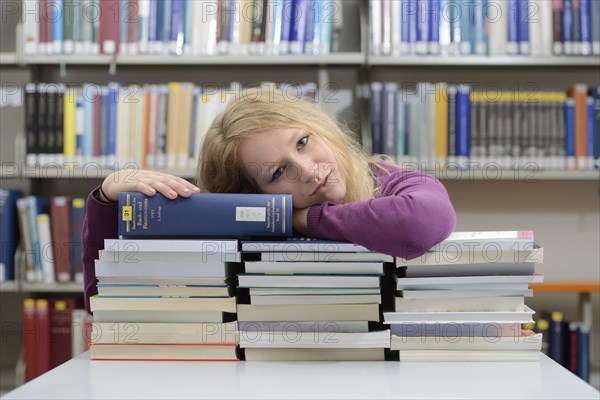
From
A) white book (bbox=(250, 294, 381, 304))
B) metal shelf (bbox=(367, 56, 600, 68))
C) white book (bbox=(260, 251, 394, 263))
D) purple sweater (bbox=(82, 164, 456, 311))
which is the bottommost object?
white book (bbox=(250, 294, 381, 304))

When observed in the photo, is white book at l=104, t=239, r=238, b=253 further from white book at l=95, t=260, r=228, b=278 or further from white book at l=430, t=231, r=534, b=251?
white book at l=430, t=231, r=534, b=251

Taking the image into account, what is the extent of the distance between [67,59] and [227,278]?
159 cm

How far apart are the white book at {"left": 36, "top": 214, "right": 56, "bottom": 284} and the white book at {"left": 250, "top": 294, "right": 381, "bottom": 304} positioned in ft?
5.12

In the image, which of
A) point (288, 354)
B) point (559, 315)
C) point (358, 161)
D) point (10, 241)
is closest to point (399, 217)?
point (288, 354)

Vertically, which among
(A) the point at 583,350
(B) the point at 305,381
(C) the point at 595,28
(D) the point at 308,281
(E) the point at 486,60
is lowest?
(A) the point at 583,350

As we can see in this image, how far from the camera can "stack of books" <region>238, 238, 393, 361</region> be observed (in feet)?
2.71

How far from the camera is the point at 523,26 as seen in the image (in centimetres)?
215

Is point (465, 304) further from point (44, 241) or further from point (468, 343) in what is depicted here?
point (44, 241)

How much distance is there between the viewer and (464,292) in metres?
0.83

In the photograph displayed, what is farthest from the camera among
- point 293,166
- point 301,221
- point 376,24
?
point 376,24

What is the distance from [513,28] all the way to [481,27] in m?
0.11

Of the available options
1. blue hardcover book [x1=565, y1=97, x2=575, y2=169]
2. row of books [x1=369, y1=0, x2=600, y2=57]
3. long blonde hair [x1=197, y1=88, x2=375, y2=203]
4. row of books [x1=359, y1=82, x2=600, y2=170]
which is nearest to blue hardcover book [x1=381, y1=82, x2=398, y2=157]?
row of books [x1=359, y1=82, x2=600, y2=170]

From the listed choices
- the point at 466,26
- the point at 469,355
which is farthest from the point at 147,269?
the point at 466,26

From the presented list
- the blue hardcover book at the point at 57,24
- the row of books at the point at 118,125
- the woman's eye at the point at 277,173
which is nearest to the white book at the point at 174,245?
the woman's eye at the point at 277,173
